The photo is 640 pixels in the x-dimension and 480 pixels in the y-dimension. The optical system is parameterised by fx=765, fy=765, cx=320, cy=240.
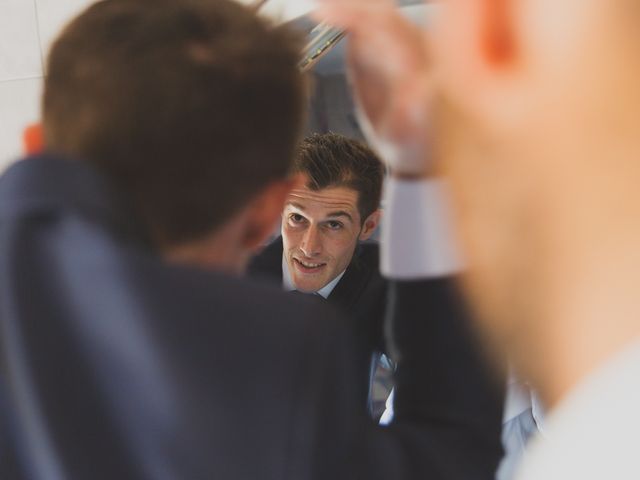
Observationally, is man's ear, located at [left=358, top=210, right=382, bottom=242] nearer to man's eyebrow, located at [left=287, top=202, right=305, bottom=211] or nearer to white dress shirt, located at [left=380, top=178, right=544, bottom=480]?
man's eyebrow, located at [left=287, top=202, right=305, bottom=211]

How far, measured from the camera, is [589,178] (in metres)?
0.26

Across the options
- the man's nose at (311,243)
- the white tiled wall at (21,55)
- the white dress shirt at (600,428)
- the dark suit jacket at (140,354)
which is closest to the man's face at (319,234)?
the man's nose at (311,243)

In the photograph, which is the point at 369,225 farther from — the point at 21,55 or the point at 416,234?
the point at 21,55

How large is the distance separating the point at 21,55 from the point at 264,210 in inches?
95.9

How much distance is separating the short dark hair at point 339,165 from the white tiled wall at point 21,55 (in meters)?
1.36

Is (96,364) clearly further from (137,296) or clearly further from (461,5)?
(461,5)

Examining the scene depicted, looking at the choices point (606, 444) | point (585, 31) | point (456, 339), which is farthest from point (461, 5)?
point (456, 339)

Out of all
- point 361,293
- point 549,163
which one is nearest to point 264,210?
point 549,163

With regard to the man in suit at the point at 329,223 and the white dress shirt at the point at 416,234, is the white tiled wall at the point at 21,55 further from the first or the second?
the white dress shirt at the point at 416,234

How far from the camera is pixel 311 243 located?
1.51 metres

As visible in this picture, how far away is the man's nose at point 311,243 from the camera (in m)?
1.48

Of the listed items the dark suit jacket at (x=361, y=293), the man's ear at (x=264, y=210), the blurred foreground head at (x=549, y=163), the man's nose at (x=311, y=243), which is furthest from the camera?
the man's nose at (x=311, y=243)

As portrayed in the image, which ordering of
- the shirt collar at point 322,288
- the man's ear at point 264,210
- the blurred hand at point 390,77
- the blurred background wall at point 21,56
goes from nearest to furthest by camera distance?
the blurred hand at point 390,77 < the man's ear at point 264,210 < the shirt collar at point 322,288 < the blurred background wall at point 21,56

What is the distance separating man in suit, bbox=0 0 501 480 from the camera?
377 mm
